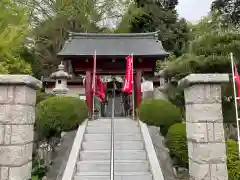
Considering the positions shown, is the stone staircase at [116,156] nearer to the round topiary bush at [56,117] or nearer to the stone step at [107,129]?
the stone step at [107,129]

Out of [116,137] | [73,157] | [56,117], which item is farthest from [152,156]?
[56,117]

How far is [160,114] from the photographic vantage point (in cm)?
794

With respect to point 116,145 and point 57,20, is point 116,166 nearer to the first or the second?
point 116,145

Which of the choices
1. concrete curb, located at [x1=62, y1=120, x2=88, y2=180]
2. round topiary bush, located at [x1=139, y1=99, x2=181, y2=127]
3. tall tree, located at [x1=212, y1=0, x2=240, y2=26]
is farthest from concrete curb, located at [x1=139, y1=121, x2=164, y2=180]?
tall tree, located at [x1=212, y1=0, x2=240, y2=26]

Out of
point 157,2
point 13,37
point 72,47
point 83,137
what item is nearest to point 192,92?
A: point 83,137

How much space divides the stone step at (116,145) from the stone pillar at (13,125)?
10.3 ft

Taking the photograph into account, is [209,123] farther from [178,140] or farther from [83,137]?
[83,137]

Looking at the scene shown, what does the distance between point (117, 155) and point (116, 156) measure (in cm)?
6

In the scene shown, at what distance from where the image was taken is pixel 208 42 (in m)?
8.16

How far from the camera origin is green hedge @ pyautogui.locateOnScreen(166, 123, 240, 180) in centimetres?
514

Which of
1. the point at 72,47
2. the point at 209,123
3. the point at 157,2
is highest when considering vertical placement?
the point at 157,2

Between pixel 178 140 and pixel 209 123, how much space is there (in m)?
2.63

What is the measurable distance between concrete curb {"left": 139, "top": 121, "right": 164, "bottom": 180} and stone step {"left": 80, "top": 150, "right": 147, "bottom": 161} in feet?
0.75

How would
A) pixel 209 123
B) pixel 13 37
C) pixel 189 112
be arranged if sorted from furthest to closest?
pixel 13 37 → pixel 189 112 → pixel 209 123
